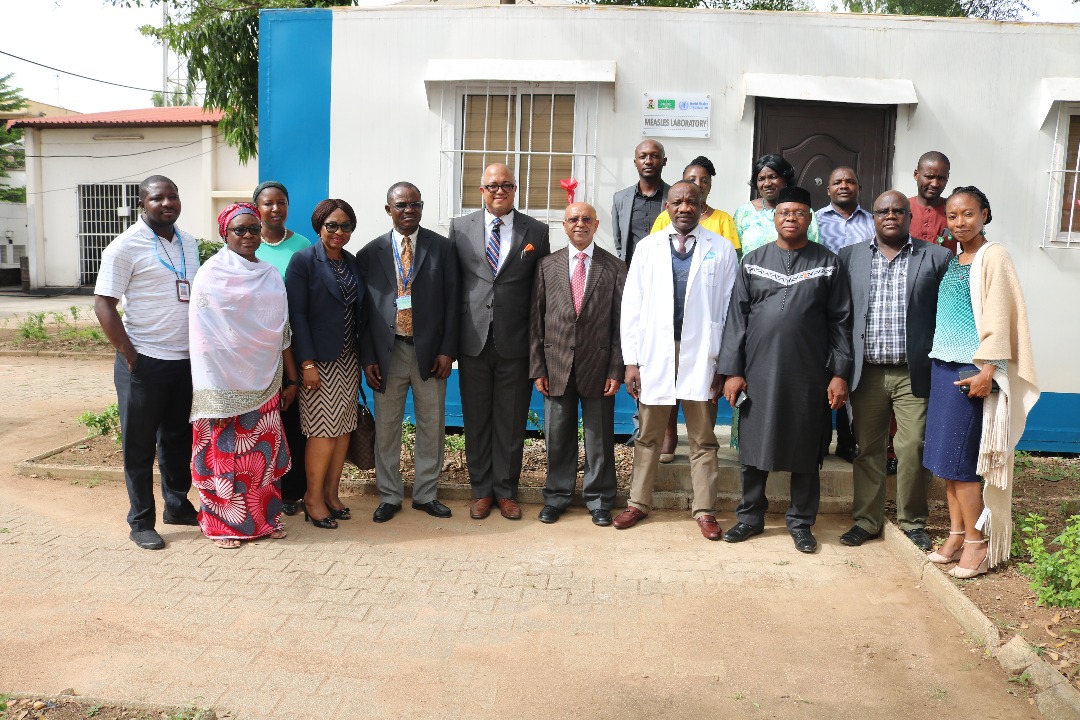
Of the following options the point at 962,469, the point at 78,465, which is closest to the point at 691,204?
the point at 962,469

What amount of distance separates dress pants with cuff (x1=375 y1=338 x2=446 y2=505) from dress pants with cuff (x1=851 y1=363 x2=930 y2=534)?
243 cm

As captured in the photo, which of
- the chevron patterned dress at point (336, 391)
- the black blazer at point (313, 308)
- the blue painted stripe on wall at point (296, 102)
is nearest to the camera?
the black blazer at point (313, 308)

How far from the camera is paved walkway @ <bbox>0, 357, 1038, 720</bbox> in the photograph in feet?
10.8

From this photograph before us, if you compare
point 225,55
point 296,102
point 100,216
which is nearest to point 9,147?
point 100,216

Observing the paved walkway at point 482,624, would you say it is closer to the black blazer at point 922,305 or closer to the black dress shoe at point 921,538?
the black dress shoe at point 921,538

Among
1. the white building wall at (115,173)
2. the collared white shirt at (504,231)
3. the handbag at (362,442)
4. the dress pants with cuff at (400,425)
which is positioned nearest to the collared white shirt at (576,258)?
the collared white shirt at (504,231)

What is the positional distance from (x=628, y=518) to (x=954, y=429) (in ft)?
6.03

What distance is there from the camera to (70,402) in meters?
8.98

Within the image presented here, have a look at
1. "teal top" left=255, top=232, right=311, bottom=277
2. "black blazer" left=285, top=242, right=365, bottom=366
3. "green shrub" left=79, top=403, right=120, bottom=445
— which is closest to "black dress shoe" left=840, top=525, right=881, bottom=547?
"black blazer" left=285, top=242, right=365, bottom=366

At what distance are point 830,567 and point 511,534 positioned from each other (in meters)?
1.76

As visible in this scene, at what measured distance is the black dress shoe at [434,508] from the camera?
537 centimetres

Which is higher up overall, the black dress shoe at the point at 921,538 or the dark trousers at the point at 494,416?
the dark trousers at the point at 494,416

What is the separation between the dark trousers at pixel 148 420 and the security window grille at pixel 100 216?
18.3 m

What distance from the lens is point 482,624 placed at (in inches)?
153
